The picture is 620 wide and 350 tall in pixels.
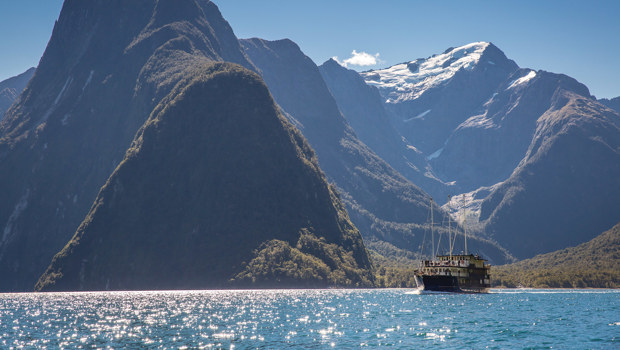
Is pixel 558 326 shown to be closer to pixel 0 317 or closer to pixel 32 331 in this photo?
pixel 32 331

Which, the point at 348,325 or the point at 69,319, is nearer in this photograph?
the point at 348,325

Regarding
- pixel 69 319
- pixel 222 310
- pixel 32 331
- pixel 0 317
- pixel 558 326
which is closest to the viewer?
pixel 32 331

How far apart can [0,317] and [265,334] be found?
62758mm

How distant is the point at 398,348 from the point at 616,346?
2610 centimetres

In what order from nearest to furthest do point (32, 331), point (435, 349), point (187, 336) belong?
point (435, 349) < point (187, 336) < point (32, 331)

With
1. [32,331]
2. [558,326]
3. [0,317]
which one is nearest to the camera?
[32,331]

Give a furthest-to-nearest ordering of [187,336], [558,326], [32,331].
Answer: [558,326] → [32,331] → [187,336]

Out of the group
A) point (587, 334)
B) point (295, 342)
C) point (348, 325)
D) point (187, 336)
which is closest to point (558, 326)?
point (587, 334)

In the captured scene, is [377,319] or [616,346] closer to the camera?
[616,346]

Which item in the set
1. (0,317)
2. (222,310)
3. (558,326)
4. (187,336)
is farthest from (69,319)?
(558,326)

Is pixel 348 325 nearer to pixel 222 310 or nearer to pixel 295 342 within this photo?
pixel 295 342

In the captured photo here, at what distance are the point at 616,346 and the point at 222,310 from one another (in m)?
76.8

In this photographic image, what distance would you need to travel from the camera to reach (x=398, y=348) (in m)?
73.6

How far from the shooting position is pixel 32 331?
9119cm
